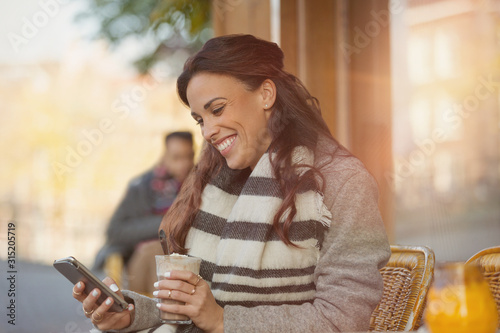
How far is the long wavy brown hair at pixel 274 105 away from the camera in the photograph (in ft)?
6.39

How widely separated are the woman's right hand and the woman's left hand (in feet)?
0.75

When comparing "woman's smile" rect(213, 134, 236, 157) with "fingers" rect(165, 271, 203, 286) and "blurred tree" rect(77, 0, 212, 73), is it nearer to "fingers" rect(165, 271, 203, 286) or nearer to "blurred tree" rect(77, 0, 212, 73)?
"fingers" rect(165, 271, 203, 286)

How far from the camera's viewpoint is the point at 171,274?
5.08 feet

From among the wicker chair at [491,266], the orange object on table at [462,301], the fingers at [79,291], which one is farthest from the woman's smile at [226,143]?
the orange object on table at [462,301]

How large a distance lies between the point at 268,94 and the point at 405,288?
0.75 meters

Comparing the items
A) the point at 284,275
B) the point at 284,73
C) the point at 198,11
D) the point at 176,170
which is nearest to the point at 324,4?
the point at 198,11

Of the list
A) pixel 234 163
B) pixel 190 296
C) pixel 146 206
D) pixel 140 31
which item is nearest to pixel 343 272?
pixel 190 296

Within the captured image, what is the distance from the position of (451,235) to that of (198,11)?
8.14ft

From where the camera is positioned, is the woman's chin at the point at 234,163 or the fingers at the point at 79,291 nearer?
the fingers at the point at 79,291

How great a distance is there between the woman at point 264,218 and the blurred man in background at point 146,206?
2292 millimetres

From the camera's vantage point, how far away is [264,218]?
1836 millimetres

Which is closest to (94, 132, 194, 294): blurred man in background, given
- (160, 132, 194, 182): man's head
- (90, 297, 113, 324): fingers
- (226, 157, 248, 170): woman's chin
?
(160, 132, 194, 182): man's head

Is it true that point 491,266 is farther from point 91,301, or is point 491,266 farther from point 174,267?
point 91,301

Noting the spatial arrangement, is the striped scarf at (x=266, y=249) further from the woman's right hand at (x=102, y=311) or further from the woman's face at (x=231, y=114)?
the woman's right hand at (x=102, y=311)
